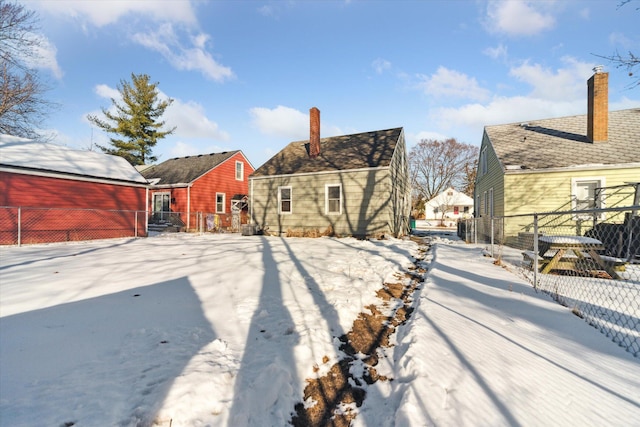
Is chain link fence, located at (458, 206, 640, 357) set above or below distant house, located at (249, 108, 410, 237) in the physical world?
below

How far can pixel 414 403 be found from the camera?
2.02 meters

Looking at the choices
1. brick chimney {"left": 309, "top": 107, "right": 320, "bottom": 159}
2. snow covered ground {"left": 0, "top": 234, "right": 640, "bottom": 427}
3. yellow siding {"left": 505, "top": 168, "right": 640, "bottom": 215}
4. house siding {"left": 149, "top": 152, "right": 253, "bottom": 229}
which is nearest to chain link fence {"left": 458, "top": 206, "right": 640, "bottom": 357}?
snow covered ground {"left": 0, "top": 234, "right": 640, "bottom": 427}

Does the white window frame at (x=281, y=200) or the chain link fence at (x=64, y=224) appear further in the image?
the white window frame at (x=281, y=200)

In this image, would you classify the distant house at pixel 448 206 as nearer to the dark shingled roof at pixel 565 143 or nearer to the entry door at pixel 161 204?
the dark shingled roof at pixel 565 143

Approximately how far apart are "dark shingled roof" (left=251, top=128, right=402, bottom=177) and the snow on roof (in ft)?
22.8

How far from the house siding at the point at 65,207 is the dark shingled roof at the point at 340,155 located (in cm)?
676

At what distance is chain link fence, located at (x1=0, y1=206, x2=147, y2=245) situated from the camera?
9.94m

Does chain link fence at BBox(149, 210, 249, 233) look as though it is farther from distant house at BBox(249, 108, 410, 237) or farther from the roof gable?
the roof gable

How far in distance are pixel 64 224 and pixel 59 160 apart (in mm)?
3108

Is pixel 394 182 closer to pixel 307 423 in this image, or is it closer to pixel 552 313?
pixel 552 313

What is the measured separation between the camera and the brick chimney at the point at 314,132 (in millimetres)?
15586

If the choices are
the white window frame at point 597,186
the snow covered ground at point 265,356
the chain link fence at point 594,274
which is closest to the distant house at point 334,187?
the chain link fence at point 594,274

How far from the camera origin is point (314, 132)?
15.8 metres

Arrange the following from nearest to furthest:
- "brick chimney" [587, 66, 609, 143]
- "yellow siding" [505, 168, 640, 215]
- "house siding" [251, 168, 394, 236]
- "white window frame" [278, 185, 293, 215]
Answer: "yellow siding" [505, 168, 640, 215], "brick chimney" [587, 66, 609, 143], "house siding" [251, 168, 394, 236], "white window frame" [278, 185, 293, 215]
